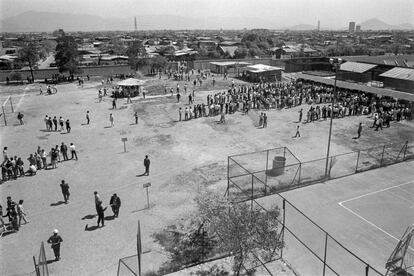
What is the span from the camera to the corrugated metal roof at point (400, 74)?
122ft

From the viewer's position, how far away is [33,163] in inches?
785

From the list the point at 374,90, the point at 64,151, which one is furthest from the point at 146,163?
the point at 374,90


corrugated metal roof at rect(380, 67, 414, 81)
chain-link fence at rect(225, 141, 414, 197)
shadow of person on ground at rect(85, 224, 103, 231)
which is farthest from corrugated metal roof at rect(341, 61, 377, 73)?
shadow of person on ground at rect(85, 224, 103, 231)

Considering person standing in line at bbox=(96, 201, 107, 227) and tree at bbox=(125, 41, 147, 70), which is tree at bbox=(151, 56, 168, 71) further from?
person standing in line at bbox=(96, 201, 107, 227)

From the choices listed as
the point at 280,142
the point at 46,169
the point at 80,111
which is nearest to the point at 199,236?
the point at 46,169

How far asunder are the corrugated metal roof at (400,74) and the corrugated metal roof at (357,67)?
3.61 metres

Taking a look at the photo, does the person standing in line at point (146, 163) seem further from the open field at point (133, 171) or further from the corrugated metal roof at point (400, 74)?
the corrugated metal roof at point (400, 74)

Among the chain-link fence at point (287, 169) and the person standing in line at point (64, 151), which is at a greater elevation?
the person standing in line at point (64, 151)

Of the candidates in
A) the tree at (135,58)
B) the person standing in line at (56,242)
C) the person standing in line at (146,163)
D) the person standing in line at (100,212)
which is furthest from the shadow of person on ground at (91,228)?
the tree at (135,58)

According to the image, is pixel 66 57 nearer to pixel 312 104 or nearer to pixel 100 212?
pixel 312 104

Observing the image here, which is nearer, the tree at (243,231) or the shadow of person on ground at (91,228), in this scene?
the tree at (243,231)

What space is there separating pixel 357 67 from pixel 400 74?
757cm

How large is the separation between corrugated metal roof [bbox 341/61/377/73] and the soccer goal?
40854 mm

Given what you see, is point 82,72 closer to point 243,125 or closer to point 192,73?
point 192,73
